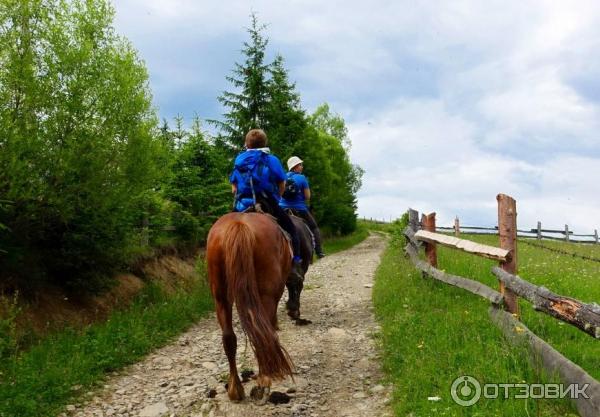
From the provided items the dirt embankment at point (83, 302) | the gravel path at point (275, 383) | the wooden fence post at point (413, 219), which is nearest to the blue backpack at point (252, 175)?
the gravel path at point (275, 383)

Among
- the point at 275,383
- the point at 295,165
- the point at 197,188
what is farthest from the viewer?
the point at 197,188

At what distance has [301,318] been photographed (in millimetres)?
9328

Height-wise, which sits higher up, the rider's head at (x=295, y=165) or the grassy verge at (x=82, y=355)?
the rider's head at (x=295, y=165)

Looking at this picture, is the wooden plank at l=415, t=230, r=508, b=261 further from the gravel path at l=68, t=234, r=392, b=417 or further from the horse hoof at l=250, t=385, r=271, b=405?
the horse hoof at l=250, t=385, r=271, b=405

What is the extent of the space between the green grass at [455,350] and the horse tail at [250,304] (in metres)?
1.39

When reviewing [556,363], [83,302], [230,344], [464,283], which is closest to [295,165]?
[464,283]

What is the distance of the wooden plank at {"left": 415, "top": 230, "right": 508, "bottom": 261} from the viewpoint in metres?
7.17

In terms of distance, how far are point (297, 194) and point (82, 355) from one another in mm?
4644

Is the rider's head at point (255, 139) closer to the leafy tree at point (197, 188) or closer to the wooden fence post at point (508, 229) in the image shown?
the wooden fence post at point (508, 229)

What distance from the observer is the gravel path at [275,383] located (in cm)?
539

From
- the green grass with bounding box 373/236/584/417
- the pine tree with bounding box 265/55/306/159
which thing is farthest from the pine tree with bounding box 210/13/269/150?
the green grass with bounding box 373/236/584/417

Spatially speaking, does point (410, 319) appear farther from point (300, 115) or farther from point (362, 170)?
point (362, 170)

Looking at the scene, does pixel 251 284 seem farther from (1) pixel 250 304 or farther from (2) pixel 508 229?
(2) pixel 508 229

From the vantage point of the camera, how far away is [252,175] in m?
6.32
